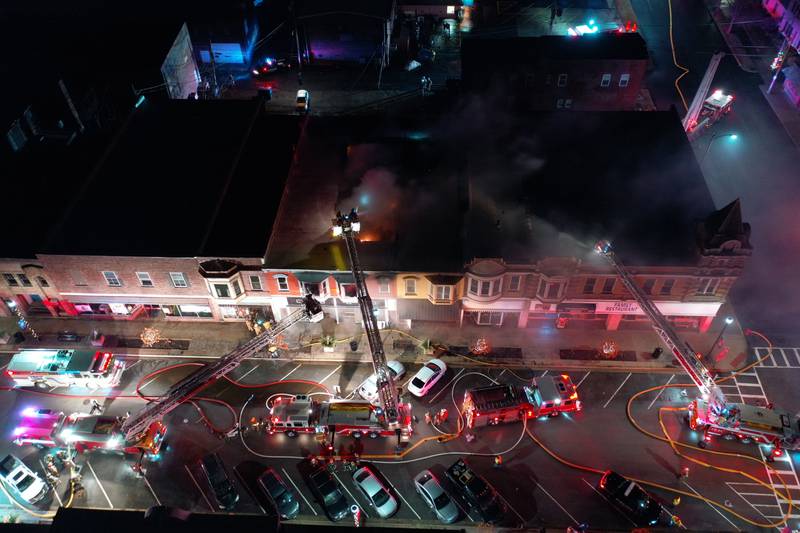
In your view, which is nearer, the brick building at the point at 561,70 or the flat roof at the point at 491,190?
the flat roof at the point at 491,190

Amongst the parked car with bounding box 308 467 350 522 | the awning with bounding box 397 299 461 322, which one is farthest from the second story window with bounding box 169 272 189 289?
the parked car with bounding box 308 467 350 522

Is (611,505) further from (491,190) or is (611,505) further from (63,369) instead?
(63,369)

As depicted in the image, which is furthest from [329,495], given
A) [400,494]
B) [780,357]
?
[780,357]

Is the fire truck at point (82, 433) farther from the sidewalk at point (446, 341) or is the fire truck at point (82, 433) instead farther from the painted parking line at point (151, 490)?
the sidewalk at point (446, 341)

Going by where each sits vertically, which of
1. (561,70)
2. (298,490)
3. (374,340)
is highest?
(561,70)

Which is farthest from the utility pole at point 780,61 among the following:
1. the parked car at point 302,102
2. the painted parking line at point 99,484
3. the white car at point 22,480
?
the white car at point 22,480

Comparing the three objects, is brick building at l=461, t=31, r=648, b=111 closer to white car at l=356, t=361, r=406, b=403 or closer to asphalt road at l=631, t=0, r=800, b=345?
asphalt road at l=631, t=0, r=800, b=345
